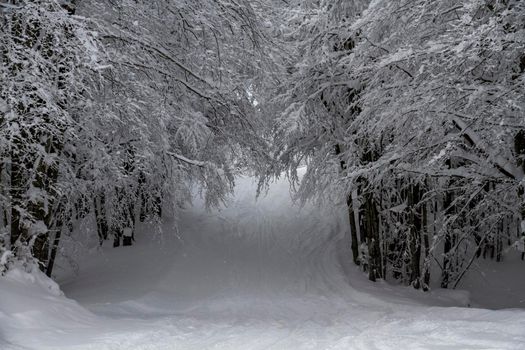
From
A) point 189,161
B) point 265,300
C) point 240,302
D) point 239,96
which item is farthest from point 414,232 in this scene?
point 189,161

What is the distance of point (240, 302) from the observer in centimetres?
1068

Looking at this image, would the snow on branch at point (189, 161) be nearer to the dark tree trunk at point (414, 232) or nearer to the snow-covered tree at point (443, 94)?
the snow-covered tree at point (443, 94)

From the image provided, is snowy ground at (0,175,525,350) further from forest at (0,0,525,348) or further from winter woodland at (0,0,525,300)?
winter woodland at (0,0,525,300)

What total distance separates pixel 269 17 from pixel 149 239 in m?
11.4

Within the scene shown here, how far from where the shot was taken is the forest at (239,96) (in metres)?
6.00

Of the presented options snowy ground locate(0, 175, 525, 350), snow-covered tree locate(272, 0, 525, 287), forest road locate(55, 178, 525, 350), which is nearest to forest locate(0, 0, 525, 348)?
snow-covered tree locate(272, 0, 525, 287)

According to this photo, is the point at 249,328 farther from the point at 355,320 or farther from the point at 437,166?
the point at 437,166

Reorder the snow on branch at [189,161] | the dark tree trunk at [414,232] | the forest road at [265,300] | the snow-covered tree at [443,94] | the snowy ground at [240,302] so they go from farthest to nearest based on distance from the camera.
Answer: the dark tree trunk at [414,232], the snow on branch at [189,161], the snow-covered tree at [443,94], the forest road at [265,300], the snowy ground at [240,302]

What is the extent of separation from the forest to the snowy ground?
3.51 feet

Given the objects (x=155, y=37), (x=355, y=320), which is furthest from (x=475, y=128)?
(x=155, y=37)

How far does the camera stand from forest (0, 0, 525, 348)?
5996 millimetres

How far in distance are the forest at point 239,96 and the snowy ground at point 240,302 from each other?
1.07 meters

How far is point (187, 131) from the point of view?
1051 cm

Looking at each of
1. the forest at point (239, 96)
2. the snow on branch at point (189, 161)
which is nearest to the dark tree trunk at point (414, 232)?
the forest at point (239, 96)
